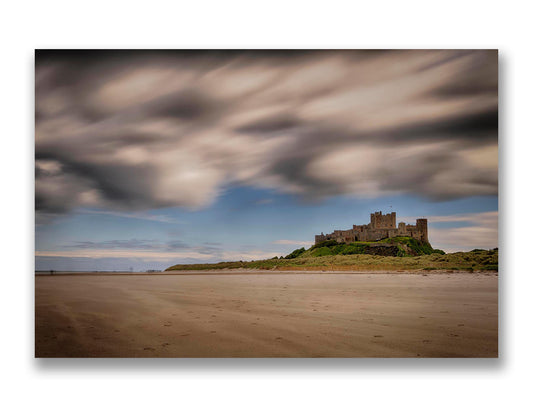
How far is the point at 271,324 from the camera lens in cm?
395

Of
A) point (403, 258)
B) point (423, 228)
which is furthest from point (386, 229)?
point (403, 258)

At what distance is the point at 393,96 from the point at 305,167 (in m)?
1.49

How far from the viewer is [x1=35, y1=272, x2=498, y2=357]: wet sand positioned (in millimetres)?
3646

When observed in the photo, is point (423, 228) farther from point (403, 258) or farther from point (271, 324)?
point (403, 258)

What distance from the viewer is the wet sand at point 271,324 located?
3.65 metres

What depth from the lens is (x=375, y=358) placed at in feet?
12.0

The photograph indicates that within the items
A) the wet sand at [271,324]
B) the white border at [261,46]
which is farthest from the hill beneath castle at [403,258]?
the white border at [261,46]

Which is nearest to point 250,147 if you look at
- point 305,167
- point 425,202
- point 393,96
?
point 305,167

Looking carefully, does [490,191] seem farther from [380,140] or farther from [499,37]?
[499,37]

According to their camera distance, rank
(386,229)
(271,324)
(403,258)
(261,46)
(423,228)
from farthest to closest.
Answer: (403,258), (386,229), (423,228), (261,46), (271,324)

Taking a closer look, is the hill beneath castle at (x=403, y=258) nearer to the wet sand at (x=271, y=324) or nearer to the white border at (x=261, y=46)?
the wet sand at (x=271, y=324)

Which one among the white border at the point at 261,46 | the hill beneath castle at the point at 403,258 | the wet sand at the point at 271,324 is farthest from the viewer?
the hill beneath castle at the point at 403,258

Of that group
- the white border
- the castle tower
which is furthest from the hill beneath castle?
the white border

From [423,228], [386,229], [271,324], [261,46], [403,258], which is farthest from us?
[403,258]
